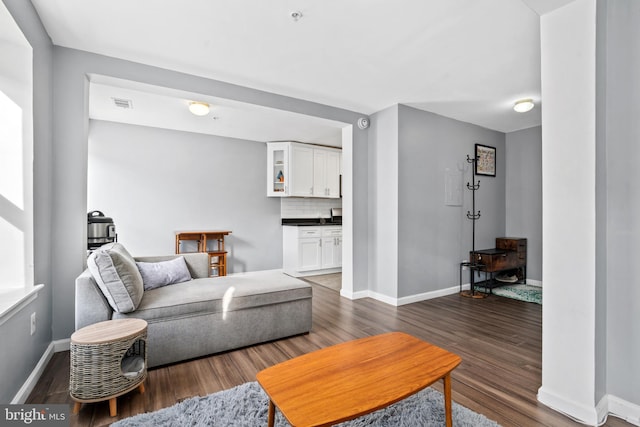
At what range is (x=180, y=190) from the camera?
5141 millimetres

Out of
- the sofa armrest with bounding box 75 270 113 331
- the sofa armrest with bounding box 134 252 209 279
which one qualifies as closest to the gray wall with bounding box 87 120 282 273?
the sofa armrest with bounding box 134 252 209 279

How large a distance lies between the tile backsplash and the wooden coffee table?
4.54 m

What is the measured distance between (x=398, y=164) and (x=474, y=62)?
4.53ft

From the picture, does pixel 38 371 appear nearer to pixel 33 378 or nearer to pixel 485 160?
pixel 33 378

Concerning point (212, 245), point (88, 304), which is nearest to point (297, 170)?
point (212, 245)

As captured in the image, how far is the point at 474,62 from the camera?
2.86 metres

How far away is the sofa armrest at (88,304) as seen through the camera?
2137 mm

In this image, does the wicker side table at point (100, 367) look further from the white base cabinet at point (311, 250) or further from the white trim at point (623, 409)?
the white base cabinet at point (311, 250)

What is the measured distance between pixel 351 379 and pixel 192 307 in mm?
1549

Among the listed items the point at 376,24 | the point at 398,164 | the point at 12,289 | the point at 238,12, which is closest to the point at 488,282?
the point at 398,164

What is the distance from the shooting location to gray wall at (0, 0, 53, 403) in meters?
1.73

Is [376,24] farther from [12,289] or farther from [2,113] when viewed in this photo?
[12,289]

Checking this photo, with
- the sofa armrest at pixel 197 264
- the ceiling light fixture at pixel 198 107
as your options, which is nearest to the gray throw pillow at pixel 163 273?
the sofa armrest at pixel 197 264

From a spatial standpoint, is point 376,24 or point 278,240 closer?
point 376,24
